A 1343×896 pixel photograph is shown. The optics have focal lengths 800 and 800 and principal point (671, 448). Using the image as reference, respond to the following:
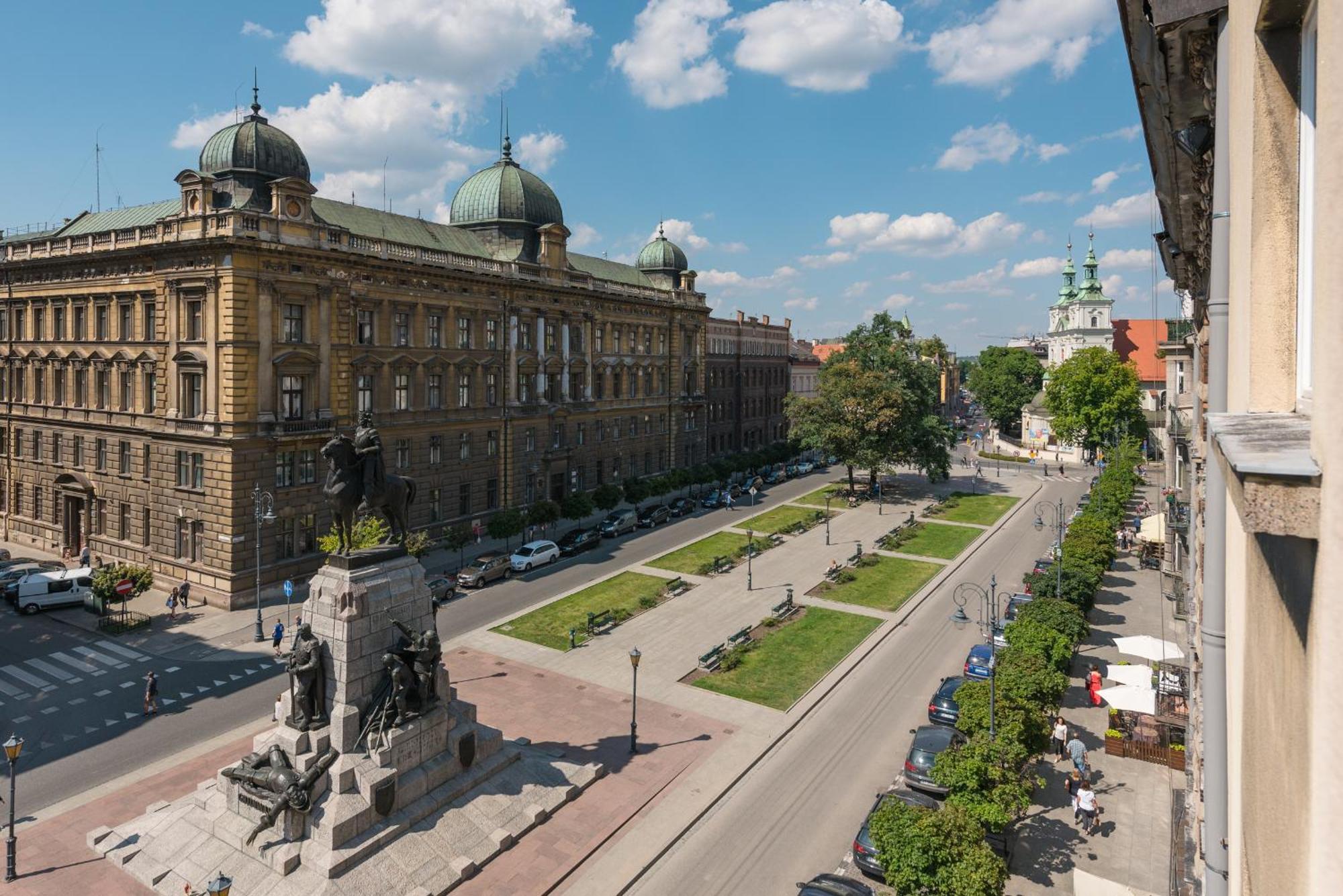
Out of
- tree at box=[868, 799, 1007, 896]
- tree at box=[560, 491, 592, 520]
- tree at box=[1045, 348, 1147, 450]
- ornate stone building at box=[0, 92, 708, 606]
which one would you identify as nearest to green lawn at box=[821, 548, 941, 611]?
tree at box=[560, 491, 592, 520]

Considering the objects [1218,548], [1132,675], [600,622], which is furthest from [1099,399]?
[1218,548]

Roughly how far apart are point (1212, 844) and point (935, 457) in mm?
63278

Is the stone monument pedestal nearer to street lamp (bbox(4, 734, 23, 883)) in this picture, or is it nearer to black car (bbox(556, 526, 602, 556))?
street lamp (bbox(4, 734, 23, 883))

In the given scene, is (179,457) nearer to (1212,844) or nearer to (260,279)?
(260,279)

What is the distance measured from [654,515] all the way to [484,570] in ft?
58.9

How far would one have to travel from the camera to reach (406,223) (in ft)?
171

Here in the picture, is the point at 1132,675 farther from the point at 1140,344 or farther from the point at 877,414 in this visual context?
the point at 1140,344

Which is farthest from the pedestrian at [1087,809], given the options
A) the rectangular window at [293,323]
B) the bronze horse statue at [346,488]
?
the rectangular window at [293,323]

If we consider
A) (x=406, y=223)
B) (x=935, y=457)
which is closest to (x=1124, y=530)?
(x=935, y=457)

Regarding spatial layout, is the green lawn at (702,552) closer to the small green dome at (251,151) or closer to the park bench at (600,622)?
the park bench at (600,622)

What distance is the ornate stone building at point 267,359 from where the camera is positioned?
3784cm

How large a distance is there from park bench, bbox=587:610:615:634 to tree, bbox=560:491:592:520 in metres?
16.3

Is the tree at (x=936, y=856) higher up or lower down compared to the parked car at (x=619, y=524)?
lower down

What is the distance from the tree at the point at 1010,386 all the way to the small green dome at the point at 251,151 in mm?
100786
